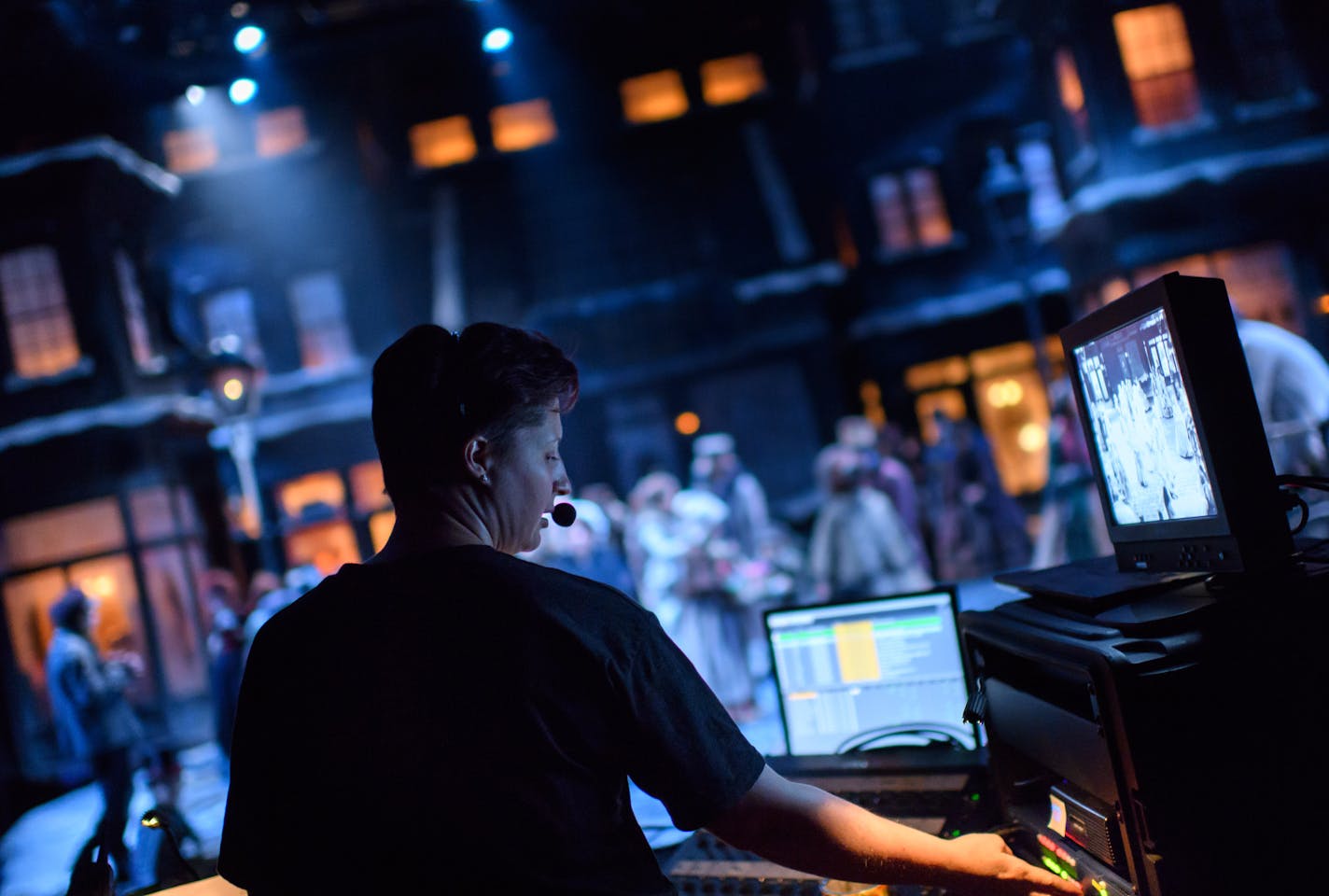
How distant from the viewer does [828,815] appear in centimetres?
121

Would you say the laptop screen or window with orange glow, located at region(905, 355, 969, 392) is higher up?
window with orange glow, located at region(905, 355, 969, 392)

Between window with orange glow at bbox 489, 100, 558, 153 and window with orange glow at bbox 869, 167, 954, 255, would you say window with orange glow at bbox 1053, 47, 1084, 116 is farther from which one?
window with orange glow at bbox 489, 100, 558, 153

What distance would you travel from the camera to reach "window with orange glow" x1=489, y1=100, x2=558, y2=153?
1566 centimetres

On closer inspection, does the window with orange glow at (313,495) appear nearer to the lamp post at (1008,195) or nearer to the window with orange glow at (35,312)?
the window with orange glow at (35,312)

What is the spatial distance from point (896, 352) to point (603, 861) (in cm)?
1464

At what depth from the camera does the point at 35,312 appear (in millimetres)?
11703

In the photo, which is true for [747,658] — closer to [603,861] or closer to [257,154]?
[603,861]

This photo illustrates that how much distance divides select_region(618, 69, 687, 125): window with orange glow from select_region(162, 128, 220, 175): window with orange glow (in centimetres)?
713

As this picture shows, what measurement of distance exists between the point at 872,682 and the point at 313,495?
14.0 meters

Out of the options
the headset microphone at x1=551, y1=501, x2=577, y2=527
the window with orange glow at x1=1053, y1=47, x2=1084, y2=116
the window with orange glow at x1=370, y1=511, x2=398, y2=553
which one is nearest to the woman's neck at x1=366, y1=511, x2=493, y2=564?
the headset microphone at x1=551, y1=501, x2=577, y2=527

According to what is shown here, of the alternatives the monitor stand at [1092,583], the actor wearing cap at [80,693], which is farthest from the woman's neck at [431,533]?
the actor wearing cap at [80,693]

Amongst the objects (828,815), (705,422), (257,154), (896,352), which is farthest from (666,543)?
(257,154)

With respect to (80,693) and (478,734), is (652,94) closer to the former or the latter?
(80,693)

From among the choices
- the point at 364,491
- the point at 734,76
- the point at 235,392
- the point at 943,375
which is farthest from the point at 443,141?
the point at 943,375
